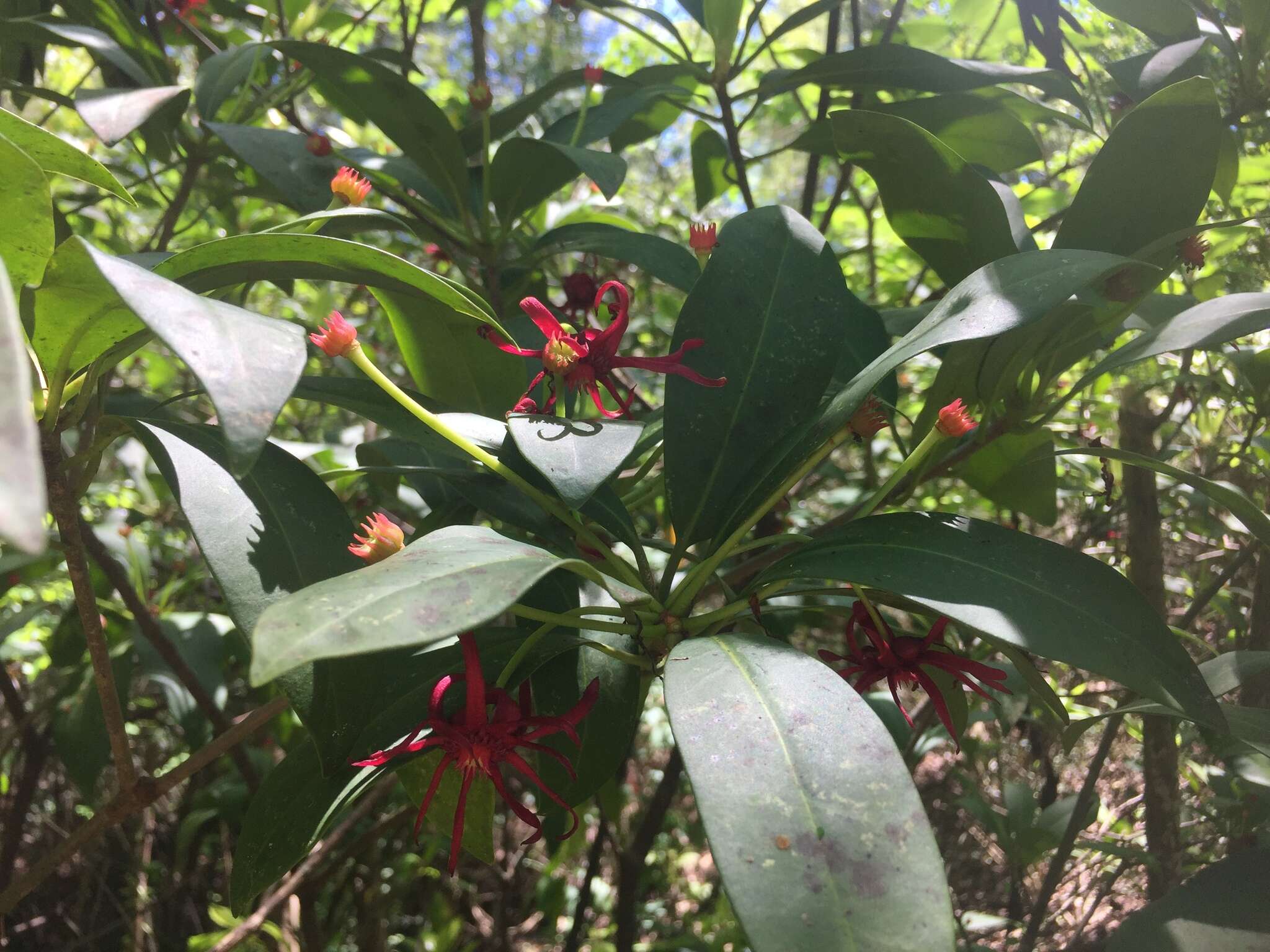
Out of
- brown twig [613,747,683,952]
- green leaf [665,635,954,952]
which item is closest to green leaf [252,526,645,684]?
green leaf [665,635,954,952]

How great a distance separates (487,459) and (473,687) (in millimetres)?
143

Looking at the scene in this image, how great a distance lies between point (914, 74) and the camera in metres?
0.90

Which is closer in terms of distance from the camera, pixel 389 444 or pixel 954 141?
pixel 389 444

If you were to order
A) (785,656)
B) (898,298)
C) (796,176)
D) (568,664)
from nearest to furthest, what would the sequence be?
(785,656)
(568,664)
(898,298)
(796,176)

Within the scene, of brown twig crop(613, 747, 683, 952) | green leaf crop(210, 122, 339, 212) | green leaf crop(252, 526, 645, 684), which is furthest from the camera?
brown twig crop(613, 747, 683, 952)

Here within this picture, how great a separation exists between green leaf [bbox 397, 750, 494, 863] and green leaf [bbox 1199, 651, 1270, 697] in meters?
0.55

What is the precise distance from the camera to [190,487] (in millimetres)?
502

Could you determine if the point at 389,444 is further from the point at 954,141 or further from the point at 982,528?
the point at 954,141

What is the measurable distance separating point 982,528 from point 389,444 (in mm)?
530

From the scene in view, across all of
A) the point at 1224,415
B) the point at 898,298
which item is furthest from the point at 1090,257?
the point at 898,298

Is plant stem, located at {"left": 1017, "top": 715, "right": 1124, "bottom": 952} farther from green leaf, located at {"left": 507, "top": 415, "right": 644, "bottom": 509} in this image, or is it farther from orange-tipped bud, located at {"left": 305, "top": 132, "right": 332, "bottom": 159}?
orange-tipped bud, located at {"left": 305, "top": 132, "right": 332, "bottom": 159}

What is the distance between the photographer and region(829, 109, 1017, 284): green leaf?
646 mm

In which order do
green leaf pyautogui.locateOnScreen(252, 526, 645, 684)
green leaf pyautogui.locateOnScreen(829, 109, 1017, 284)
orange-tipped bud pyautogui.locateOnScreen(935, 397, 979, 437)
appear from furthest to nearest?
1. green leaf pyautogui.locateOnScreen(829, 109, 1017, 284)
2. orange-tipped bud pyautogui.locateOnScreen(935, 397, 979, 437)
3. green leaf pyautogui.locateOnScreen(252, 526, 645, 684)

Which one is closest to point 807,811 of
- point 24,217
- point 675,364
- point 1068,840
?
point 675,364
